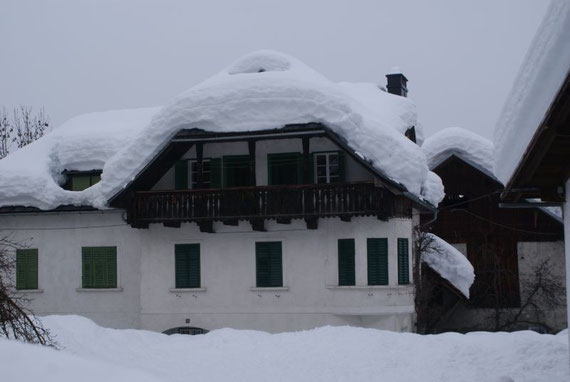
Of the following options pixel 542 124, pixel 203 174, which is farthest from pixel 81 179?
pixel 542 124

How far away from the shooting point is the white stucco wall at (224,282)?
22062mm

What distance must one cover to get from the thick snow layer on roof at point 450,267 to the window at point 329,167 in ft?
24.4

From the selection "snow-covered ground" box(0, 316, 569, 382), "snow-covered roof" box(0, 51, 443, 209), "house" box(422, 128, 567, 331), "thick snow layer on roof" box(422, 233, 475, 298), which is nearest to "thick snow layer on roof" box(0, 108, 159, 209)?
"snow-covered roof" box(0, 51, 443, 209)

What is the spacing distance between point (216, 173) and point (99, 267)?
512cm

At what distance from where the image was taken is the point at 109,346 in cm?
1759

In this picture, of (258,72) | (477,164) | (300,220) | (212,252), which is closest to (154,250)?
(212,252)

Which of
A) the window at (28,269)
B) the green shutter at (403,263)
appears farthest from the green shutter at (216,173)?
the window at (28,269)

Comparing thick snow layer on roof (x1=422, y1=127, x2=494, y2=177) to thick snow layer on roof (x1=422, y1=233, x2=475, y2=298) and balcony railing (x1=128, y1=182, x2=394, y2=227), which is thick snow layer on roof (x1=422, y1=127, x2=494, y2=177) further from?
balcony railing (x1=128, y1=182, x2=394, y2=227)

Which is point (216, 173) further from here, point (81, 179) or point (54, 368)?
point (54, 368)

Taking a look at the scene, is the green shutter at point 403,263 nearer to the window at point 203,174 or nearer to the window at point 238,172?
the window at point 238,172

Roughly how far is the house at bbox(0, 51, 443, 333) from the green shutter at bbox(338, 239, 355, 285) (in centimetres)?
4

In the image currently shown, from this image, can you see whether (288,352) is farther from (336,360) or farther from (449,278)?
(449,278)

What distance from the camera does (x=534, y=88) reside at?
322 inches

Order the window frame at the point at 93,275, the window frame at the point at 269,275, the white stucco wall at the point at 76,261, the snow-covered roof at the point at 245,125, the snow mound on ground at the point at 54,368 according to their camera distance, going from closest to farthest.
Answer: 1. the snow mound on ground at the point at 54,368
2. the snow-covered roof at the point at 245,125
3. the window frame at the point at 269,275
4. the white stucco wall at the point at 76,261
5. the window frame at the point at 93,275
